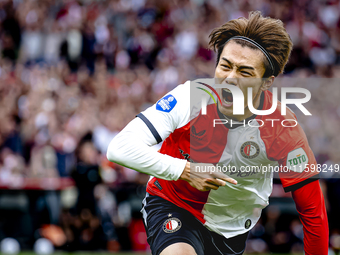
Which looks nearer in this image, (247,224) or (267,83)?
(267,83)

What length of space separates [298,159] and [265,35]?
0.94 meters

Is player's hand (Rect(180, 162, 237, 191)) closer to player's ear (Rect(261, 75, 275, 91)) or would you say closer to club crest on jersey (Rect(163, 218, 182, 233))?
club crest on jersey (Rect(163, 218, 182, 233))

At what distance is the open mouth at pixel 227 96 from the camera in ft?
10.8

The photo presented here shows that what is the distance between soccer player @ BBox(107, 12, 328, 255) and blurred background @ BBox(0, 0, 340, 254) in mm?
3572

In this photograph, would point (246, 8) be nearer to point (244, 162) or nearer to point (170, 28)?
point (170, 28)

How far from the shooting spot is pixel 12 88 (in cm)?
955

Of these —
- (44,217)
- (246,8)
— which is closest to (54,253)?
(44,217)

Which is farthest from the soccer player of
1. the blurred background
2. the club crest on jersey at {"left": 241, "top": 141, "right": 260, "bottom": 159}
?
the blurred background

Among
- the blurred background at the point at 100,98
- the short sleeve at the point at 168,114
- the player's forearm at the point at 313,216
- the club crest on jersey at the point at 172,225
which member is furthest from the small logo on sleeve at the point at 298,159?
the blurred background at the point at 100,98

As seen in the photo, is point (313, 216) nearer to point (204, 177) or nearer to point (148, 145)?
point (204, 177)

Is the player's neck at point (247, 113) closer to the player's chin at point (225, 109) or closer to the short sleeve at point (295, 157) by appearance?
the player's chin at point (225, 109)

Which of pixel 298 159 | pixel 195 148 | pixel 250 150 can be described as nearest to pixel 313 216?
pixel 298 159

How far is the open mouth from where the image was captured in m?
3.30

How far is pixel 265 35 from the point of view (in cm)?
332
